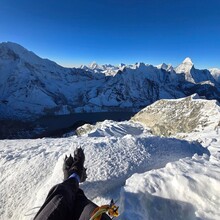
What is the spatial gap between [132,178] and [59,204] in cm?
204

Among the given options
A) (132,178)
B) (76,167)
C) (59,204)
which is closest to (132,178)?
(132,178)

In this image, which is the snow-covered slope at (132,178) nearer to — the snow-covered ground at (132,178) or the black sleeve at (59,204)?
the snow-covered ground at (132,178)

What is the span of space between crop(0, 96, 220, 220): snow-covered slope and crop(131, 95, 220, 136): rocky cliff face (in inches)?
Result: 1487

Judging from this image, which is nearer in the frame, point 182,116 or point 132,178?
point 132,178

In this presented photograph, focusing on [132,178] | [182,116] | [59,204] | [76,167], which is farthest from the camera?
[182,116]

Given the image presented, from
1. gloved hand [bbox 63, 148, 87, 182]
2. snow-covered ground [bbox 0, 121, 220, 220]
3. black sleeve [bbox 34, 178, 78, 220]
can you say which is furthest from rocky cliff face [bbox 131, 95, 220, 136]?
black sleeve [bbox 34, 178, 78, 220]

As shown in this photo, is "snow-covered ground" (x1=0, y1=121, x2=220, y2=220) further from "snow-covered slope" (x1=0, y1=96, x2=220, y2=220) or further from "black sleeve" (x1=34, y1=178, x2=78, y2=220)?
"black sleeve" (x1=34, y1=178, x2=78, y2=220)

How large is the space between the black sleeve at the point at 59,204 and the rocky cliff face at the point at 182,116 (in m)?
41.5

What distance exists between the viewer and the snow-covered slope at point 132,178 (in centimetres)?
432

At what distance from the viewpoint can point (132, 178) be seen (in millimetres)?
5375

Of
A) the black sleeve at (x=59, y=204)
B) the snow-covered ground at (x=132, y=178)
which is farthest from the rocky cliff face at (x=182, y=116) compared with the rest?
the black sleeve at (x=59, y=204)

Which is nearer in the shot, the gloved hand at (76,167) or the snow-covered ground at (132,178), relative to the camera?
the snow-covered ground at (132,178)

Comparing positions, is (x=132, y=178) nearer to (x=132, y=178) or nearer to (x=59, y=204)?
(x=132, y=178)

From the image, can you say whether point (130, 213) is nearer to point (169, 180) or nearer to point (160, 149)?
point (169, 180)
